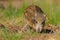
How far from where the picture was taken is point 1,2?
41.5 feet

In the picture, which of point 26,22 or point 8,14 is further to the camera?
point 8,14

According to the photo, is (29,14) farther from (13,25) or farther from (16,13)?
(16,13)

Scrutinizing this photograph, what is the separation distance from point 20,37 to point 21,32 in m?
0.37

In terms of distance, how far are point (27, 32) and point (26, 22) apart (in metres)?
0.63

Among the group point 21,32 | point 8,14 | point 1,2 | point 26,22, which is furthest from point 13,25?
point 1,2

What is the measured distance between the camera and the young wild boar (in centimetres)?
732

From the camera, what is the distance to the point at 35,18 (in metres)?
7.51

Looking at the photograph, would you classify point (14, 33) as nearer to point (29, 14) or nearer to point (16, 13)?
point (29, 14)

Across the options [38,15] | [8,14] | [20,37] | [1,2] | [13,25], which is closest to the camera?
[20,37]

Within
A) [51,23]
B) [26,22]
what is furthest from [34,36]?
[51,23]

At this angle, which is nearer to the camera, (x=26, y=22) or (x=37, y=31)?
(x=37, y=31)

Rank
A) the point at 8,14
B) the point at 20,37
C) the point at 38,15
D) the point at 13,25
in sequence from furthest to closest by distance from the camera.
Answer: the point at 8,14 < the point at 13,25 < the point at 38,15 < the point at 20,37

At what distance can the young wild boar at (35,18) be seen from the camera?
288 inches

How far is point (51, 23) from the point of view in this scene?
859cm
